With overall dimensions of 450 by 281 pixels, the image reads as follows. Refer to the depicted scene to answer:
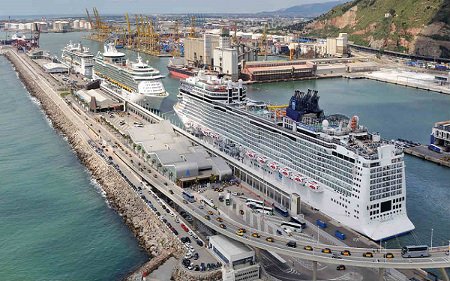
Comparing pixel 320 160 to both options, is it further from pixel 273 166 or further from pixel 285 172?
pixel 273 166

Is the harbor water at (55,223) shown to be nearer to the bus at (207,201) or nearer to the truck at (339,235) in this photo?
the bus at (207,201)

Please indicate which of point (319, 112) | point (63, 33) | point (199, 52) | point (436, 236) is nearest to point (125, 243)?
point (319, 112)

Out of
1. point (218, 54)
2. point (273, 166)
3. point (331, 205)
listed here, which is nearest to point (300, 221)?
point (331, 205)

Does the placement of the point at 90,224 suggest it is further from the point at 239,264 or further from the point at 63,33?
the point at 63,33

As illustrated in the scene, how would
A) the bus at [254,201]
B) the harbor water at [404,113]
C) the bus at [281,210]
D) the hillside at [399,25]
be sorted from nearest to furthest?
the bus at [281,210]
the bus at [254,201]
the harbor water at [404,113]
the hillside at [399,25]

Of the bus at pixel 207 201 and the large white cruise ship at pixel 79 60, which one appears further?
the large white cruise ship at pixel 79 60

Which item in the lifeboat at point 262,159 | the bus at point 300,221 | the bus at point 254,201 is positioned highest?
the lifeboat at point 262,159

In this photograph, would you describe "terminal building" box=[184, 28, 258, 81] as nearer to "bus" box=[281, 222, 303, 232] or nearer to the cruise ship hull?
the cruise ship hull

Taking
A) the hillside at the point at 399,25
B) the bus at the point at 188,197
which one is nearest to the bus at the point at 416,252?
the bus at the point at 188,197
